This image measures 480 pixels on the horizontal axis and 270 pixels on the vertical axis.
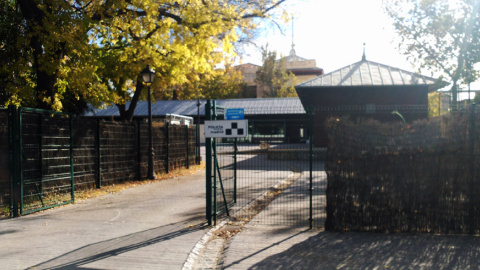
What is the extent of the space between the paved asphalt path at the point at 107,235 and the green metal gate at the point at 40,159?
47 cm

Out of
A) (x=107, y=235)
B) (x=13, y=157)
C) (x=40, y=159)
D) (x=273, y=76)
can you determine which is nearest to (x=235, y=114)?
(x=107, y=235)

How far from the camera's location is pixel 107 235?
286 inches

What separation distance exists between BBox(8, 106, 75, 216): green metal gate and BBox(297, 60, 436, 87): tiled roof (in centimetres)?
1847

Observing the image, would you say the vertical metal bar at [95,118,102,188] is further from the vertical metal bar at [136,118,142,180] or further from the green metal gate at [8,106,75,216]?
the vertical metal bar at [136,118,142,180]

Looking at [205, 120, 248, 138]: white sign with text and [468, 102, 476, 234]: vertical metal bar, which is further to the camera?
[205, 120, 248, 138]: white sign with text

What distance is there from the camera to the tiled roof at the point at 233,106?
1944 inches

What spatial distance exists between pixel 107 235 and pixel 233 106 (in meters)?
45.4

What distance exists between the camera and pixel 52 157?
1048 cm

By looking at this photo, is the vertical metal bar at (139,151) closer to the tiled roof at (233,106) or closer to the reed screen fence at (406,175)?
the reed screen fence at (406,175)

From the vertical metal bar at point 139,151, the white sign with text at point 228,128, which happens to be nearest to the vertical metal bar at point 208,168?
the white sign with text at point 228,128

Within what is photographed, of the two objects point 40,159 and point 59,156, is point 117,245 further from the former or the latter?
point 59,156

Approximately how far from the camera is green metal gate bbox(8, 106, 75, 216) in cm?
891

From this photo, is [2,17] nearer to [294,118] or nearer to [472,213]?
[472,213]

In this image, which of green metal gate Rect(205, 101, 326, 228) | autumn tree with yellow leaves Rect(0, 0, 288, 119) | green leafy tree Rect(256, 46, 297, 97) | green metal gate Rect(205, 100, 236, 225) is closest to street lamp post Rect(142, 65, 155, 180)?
autumn tree with yellow leaves Rect(0, 0, 288, 119)
